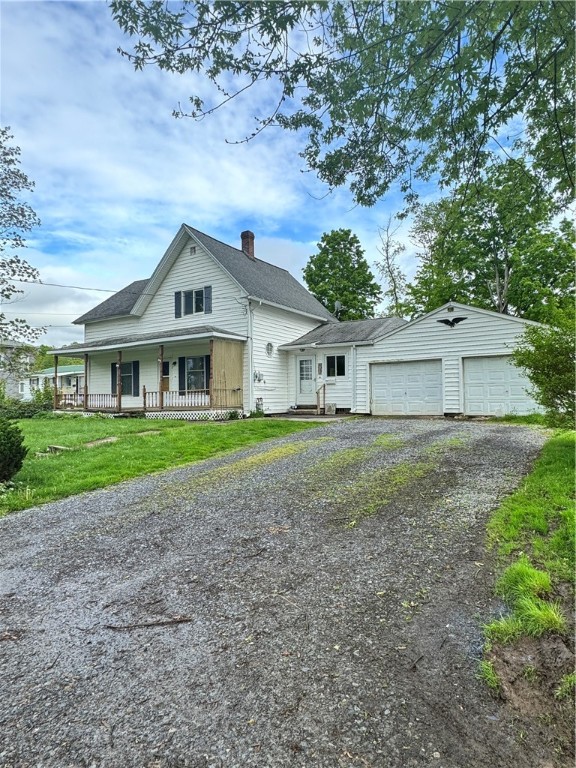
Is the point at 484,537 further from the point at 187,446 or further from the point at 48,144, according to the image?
the point at 48,144

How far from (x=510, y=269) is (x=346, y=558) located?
25.1 meters

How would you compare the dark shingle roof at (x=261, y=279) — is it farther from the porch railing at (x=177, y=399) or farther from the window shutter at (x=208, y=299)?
the porch railing at (x=177, y=399)

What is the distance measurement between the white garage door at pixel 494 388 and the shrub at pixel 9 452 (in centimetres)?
1284

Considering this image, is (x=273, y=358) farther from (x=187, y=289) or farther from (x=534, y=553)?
(x=534, y=553)

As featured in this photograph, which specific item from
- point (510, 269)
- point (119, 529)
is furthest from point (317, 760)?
point (510, 269)

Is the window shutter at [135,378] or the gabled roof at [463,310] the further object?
the window shutter at [135,378]

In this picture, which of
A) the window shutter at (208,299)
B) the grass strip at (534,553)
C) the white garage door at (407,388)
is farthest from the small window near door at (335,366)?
the grass strip at (534,553)

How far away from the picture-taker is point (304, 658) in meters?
2.24

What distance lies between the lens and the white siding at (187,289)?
1692 centimetres

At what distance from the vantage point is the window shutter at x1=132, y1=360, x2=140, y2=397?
19.2m

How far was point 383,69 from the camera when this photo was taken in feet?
12.6

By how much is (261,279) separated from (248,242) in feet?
10.8

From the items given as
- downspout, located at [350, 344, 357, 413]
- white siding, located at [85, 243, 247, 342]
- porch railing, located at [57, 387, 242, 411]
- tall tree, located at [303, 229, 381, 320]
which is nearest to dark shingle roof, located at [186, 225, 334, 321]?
white siding, located at [85, 243, 247, 342]

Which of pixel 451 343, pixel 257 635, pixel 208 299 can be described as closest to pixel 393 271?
pixel 451 343
